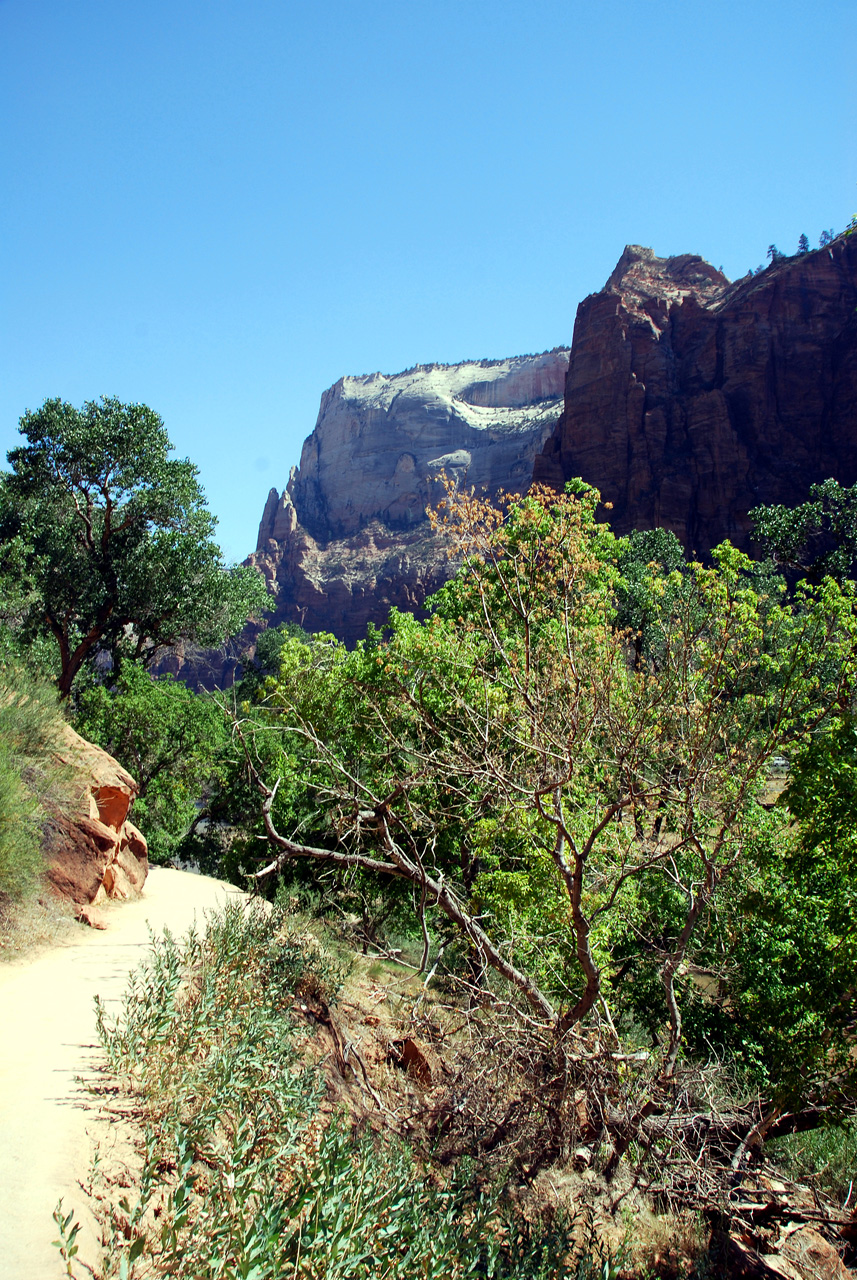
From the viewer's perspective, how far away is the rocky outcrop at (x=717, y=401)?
69500 mm

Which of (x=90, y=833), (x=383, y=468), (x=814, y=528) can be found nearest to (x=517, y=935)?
(x=90, y=833)

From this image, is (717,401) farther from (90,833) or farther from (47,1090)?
(47,1090)

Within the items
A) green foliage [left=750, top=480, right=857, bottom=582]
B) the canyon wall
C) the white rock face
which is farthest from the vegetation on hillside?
the white rock face

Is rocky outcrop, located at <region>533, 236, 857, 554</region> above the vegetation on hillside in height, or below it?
above

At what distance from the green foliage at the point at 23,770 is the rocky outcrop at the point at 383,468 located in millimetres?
99742

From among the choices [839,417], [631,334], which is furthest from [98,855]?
[631,334]

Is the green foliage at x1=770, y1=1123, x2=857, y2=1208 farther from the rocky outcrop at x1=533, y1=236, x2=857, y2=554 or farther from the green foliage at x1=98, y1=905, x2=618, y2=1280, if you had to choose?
the rocky outcrop at x1=533, y1=236, x2=857, y2=554

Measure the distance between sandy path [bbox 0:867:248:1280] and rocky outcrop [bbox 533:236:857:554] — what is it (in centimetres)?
6569

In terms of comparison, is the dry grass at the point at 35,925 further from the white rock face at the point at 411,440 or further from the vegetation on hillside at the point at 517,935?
the white rock face at the point at 411,440

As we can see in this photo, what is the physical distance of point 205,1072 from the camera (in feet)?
15.8

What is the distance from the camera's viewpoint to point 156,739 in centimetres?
2150

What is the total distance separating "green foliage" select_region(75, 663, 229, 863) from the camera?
68.7ft

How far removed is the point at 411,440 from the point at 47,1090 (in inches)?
5732

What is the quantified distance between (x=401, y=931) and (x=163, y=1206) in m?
10.9
